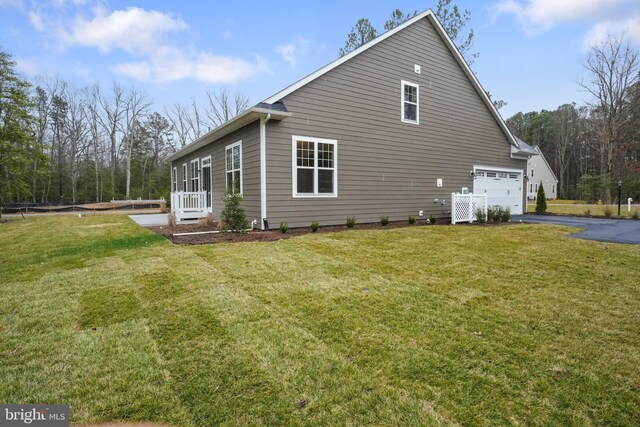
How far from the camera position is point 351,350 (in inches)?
102

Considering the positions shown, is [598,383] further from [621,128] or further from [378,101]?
[621,128]

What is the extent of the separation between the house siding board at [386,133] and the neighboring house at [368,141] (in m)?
0.03

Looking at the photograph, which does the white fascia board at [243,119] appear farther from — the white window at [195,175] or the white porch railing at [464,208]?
the white porch railing at [464,208]

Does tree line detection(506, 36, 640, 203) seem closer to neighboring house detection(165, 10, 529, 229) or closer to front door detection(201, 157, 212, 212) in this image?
neighboring house detection(165, 10, 529, 229)

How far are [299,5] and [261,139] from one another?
23.9 feet

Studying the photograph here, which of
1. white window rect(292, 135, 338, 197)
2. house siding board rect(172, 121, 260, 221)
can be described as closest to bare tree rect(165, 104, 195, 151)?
house siding board rect(172, 121, 260, 221)

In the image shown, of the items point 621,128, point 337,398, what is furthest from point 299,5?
point 621,128

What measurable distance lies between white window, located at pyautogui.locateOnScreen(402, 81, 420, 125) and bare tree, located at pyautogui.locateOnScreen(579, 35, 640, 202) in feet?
68.8

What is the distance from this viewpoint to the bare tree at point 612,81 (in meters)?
24.2

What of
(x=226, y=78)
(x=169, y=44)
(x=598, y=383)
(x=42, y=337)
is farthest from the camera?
(x=226, y=78)

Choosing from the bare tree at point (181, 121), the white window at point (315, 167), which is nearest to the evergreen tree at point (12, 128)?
the white window at point (315, 167)

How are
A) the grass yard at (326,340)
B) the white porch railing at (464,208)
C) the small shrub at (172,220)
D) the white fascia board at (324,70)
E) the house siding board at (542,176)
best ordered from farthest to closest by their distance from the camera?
the house siding board at (542,176)
the white porch railing at (464,208)
the small shrub at (172,220)
the white fascia board at (324,70)
the grass yard at (326,340)

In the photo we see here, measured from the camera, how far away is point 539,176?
3991cm

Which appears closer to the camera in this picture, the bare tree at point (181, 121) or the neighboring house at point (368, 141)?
the neighboring house at point (368, 141)
